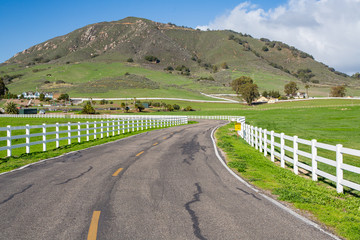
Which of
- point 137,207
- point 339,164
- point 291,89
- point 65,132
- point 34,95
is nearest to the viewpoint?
point 137,207

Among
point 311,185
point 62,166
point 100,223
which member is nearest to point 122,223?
point 100,223

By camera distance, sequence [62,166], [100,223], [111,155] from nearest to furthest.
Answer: [100,223], [62,166], [111,155]

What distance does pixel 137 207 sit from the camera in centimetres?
786

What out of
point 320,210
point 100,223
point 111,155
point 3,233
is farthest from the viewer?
point 111,155

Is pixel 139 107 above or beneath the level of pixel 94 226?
above

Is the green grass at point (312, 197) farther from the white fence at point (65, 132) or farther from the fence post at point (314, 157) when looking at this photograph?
the white fence at point (65, 132)

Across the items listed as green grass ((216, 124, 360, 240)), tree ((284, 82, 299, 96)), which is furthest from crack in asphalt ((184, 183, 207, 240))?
tree ((284, 82, 299, 96))

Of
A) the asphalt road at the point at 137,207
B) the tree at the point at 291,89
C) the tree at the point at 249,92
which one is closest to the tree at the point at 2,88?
the tree at the point at 249,92

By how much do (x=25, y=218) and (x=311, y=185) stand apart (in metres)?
8.35

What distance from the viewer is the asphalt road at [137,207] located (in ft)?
20.6

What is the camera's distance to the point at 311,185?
11.1 metres

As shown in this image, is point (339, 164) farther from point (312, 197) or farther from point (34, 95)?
point (34, 95)

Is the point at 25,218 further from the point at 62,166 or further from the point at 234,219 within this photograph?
the point at 62,166

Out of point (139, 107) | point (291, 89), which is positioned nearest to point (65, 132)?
point (139, 107)
